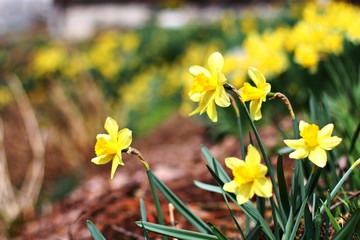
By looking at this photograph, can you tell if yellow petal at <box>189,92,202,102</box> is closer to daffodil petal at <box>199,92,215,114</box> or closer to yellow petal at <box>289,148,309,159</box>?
daffodil petal at <box>199,92,215,114</box>

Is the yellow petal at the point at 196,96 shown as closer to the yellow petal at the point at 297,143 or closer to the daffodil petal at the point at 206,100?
the daffodil petal at the point at 206,100

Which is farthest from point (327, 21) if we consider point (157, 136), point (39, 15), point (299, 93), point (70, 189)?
point (39, 15)

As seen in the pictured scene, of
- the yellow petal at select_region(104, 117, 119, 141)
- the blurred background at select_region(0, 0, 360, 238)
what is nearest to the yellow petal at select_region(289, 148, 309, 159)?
the yellow petal at select_region(104, 117, 119, 141)

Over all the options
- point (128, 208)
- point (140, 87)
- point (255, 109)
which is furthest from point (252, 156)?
point (140, 87)

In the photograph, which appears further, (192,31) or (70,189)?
(192,31)

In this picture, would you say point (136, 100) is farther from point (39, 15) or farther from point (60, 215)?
point (39, 15)

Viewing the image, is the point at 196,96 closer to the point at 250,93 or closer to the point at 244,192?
the point at 250,93

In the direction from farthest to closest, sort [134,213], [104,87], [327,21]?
1. [104,87]
2. [327,21]
3. [134,213]

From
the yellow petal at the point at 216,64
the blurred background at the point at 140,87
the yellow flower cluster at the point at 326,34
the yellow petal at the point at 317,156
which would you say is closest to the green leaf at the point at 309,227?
the yellow petal at the point at 317,156
